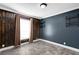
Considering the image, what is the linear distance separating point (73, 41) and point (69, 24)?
90 centimetres

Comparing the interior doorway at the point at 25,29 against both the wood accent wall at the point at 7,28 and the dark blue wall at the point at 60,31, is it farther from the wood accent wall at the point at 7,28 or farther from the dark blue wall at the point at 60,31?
the dark blue wall at the point at 60,31

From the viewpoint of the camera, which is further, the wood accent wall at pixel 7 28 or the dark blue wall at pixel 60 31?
the dark blue wall at pixel 60 31

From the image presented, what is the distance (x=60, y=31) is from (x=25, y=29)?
2.37m

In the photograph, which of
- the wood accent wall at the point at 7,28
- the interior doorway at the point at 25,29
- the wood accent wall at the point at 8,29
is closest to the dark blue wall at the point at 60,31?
the interior doorway at the point at 25,29

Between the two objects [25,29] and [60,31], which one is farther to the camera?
[25,29]

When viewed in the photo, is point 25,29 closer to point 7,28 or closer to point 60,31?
point 7,28

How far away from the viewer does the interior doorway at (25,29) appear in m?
4.34

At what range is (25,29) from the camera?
4648 mm

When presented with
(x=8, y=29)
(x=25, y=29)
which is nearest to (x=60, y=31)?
(x=25, y=29)

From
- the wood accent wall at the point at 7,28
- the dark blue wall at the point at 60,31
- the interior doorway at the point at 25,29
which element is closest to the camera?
the wood accent wall at the point at 7,28

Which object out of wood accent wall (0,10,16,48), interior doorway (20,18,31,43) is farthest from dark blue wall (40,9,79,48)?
wood accent wall (0,10,16,48)

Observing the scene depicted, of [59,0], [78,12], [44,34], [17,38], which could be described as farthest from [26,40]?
[59,0]

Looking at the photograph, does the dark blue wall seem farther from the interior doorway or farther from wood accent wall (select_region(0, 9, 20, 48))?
wood accent wall (select_region(0, 9, 20, 48))

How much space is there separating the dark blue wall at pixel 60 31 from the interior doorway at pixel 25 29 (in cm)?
132
